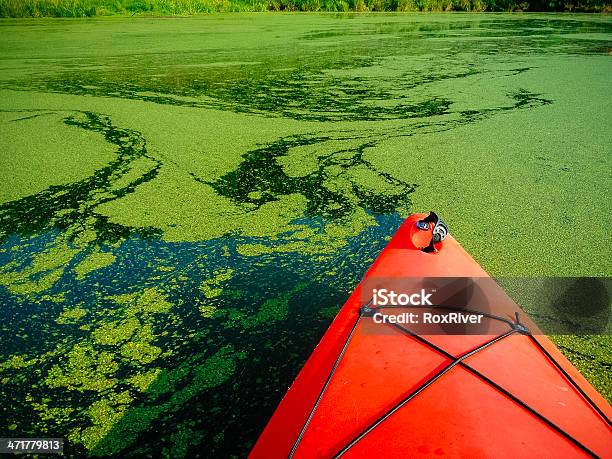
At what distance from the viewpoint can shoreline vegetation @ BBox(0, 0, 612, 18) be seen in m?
10.1

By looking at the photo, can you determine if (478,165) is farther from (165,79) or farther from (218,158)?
(165,79)

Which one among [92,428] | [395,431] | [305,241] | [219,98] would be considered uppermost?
[219,98]

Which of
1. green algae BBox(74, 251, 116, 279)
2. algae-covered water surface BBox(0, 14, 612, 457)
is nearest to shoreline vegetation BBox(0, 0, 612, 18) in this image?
algae-covered water surface BBox(0, 14, 612, 457)

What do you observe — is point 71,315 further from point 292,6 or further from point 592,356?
point 292,6

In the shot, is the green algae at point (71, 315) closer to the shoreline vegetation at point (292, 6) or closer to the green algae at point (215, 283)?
the green algae at point (215, 283)

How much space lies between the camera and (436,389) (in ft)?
2.47

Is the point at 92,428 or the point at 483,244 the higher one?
the point at 483,244

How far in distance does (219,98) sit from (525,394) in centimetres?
335

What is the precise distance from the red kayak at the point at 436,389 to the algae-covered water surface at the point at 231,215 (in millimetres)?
279

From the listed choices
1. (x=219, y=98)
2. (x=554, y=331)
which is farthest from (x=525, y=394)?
(x=219, y=98)

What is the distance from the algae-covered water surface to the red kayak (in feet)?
0.92

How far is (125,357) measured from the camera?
115 centimetres

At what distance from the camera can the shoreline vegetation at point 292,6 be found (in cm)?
1005

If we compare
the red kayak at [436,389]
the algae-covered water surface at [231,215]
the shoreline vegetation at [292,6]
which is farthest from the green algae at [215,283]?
the shoreline vegetation at [292,6]
